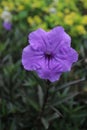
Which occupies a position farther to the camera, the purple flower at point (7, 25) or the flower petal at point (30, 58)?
the purple flower at point (7, 25)

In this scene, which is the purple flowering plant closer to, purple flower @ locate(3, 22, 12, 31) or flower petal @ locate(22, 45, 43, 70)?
flower petal @ locate(22, 45, 43, 70)

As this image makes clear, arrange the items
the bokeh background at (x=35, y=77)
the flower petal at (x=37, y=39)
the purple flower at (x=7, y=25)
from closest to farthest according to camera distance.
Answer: the flower petal at (x=37, y=39) → the bokeh background at (x=35, y=77) → the purple flower at (x=7, y=25)

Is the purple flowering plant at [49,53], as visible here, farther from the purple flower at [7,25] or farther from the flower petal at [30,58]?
the purple flower at [7,25]

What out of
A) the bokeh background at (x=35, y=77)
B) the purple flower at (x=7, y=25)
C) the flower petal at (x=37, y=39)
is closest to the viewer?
the flower petal at (x=37, y=39)

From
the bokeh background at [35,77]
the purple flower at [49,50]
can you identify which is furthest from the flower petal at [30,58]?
the bokeh background at [35,77]

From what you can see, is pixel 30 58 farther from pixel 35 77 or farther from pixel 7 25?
pixel 7 25

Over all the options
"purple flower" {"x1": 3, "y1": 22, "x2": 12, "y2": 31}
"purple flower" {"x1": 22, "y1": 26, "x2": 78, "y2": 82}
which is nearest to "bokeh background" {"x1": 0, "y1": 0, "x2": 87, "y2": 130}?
"purple flower" {"x1": 3, "y1": 22, "x2": 12, "y2": 31}

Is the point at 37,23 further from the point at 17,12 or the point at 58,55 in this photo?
the point at 58,55

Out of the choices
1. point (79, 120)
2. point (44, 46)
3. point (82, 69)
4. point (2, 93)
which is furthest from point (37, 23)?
point (44, 46)

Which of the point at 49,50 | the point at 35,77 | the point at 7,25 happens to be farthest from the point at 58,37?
the point at 7,25
